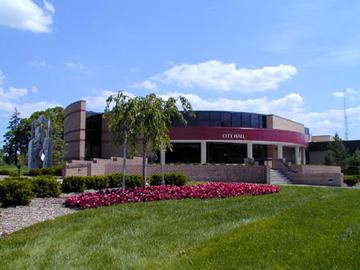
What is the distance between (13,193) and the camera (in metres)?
11.9

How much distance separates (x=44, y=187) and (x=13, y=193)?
195cm

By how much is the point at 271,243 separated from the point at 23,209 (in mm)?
7557

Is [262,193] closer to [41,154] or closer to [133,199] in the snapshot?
[133,199]

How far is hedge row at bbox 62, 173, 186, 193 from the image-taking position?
16.1m

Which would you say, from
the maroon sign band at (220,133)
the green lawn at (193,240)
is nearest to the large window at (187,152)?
the maroon sign band at (220,133)

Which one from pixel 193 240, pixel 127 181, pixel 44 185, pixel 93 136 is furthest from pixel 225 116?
pixel 193 240

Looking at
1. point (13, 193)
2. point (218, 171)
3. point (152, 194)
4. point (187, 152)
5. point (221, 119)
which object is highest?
point (221, 119)

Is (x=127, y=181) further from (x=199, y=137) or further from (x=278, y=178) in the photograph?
(x=199, y=137)

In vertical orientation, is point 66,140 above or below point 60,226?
above

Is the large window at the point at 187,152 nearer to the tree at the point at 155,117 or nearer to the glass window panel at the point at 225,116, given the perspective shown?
the glass window panel at the point at 225,116

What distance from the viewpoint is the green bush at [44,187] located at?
1365 centimetres

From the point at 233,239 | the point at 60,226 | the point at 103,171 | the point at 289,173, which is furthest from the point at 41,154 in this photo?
the point at 233,239

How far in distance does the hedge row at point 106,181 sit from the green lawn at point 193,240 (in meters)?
5.30

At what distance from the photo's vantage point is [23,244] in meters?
7.73
